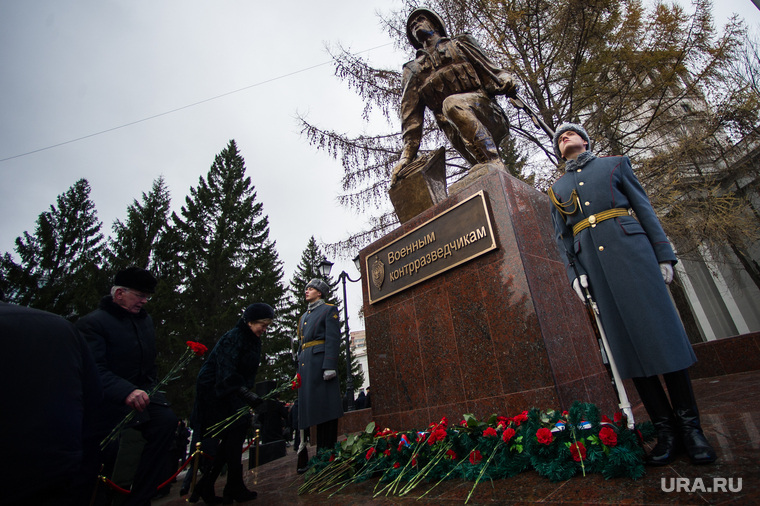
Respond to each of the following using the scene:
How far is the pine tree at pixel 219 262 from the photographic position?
2108 centimetres

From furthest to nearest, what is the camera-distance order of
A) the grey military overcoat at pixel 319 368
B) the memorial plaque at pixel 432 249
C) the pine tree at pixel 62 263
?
the pine tree at pixel 62 263
the grey military overcoat at pixel 319 368
the memorial plaque at pixel 432 249

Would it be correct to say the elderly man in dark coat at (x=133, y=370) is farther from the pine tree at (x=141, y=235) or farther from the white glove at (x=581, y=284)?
the pine tree at (x=141, y=235)

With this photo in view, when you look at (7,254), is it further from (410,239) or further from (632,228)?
(632,228)

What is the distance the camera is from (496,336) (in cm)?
286

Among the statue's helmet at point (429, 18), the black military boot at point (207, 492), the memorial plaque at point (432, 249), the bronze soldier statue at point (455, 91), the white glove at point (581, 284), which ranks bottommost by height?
the black military boot at point (207, 492)

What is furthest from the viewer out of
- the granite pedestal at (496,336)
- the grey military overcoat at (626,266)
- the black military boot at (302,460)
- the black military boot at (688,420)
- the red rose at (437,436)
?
the black military boot at (302,460)

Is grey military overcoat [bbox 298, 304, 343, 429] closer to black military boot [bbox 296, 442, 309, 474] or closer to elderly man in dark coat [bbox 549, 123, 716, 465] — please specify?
black military boot [bbox 296, 442, 309, 474]

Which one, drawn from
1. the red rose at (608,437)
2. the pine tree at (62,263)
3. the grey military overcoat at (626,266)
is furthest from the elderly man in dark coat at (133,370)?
the pine tree at (62,263)

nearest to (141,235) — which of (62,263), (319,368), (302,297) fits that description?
(62,263)

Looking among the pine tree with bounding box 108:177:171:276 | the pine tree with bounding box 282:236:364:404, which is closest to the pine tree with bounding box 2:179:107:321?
the pine tree with bounding box 108:177:171:276

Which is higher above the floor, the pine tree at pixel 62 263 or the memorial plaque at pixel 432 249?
the pine tree at pixel 62 263

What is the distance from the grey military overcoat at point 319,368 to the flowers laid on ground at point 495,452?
0.88 m

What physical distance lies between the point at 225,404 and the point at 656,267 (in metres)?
3.43

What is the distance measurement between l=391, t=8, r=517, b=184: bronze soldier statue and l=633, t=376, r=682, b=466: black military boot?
2.35 m
